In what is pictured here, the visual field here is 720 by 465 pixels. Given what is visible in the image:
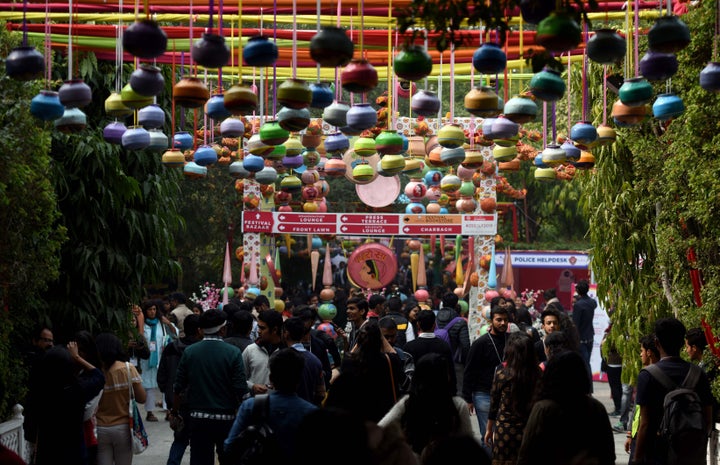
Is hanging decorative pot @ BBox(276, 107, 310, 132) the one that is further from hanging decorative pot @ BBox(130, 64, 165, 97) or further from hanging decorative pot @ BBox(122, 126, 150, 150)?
hanging decorative pot @ BBox(122, 126, 150, 150)

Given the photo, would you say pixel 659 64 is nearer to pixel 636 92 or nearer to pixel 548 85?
pixel 636 92

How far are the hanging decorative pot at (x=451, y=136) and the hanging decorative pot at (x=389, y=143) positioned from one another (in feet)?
1.09

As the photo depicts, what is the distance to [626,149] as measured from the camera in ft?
36.5

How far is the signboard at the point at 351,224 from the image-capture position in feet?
58.1

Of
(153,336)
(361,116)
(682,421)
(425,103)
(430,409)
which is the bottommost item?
(153,336)

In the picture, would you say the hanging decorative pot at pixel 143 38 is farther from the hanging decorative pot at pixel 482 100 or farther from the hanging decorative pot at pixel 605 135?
the hanging decorative pot at pixel 605 135

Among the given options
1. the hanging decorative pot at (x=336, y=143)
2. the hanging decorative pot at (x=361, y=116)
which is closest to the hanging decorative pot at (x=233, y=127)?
the hanging decorative pot at (x=361, y=116)

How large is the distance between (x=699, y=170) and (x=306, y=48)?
14.8 ft

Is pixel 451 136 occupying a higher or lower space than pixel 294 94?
lower

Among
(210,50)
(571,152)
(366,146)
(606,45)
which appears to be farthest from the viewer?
(571,152)

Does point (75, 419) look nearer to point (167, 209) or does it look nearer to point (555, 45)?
point (555, 45)

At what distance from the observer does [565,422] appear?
5.17 metres

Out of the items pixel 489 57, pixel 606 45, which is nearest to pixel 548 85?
pixel 489 57

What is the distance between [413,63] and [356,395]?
2.12m
